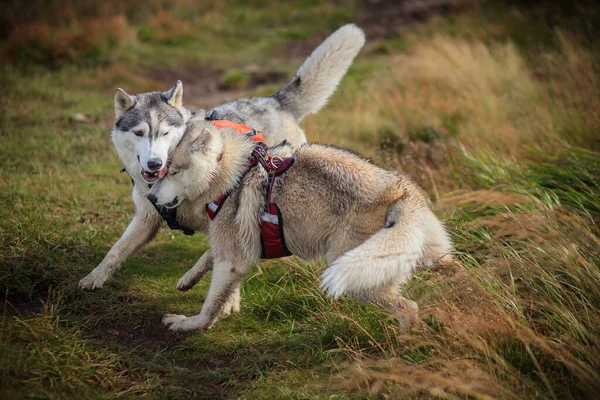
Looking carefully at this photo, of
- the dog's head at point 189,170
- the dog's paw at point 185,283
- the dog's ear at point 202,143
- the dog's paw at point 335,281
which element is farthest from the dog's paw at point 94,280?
the dog's paw at point 335,281

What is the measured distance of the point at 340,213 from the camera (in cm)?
367

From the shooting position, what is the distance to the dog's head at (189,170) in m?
3.85

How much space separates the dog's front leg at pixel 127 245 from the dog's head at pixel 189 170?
16.5 inches

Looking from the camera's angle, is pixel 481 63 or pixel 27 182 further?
pixel 481 63

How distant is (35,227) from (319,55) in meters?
3.08

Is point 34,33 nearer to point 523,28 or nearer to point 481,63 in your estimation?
point 481,63

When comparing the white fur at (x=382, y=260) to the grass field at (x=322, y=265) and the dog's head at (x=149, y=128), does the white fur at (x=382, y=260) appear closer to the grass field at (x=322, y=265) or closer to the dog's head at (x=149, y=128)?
the grass field at (x=322, y=265)

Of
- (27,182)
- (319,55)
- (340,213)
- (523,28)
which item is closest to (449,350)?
(340,213)

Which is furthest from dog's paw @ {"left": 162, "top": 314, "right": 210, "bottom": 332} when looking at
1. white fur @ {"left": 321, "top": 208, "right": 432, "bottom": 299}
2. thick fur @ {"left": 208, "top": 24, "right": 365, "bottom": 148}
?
thick fur @ {"left": 208, "top": 24, "right": 365, "bottom": 148}

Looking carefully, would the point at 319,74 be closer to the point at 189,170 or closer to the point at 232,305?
the point at 189,170

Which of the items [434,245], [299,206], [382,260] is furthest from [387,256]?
[299,206]

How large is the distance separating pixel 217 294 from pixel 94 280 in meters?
0.99

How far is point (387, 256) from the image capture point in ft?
10.5

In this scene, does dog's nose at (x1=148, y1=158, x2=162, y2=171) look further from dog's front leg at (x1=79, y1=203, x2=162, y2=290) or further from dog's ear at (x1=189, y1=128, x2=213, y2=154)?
dog's front leg at (x1=79, y1=203, x2=162, y2=290)
